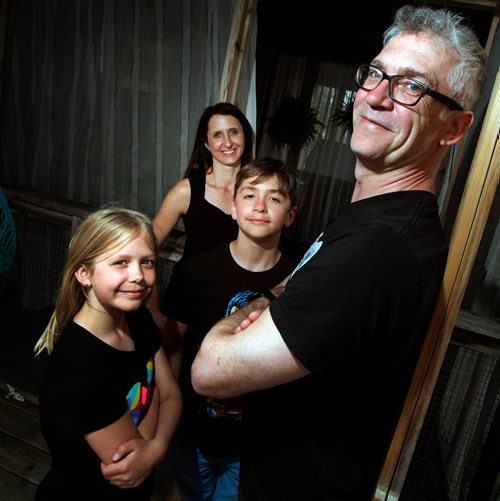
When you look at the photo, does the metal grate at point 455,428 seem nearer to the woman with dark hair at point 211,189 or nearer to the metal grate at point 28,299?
the woman with dark hair at point 211,189

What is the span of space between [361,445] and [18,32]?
3047 millimetres

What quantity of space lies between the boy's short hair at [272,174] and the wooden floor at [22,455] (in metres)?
1.50

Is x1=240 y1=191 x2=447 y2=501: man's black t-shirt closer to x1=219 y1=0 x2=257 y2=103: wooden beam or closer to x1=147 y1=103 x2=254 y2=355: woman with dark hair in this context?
x1=147 y1=103 x2=254 y2=355: woman with dark hair

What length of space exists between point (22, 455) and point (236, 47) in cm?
231

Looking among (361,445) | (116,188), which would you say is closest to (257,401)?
(361,445)

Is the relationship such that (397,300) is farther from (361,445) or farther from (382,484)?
(382,484)

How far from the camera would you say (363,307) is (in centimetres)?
73

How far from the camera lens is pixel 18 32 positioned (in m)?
2.71

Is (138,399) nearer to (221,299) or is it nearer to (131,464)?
(131,464)

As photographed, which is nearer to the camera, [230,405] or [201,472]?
[230,405]

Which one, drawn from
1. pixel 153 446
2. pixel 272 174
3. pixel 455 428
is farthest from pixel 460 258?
pixel 455 428

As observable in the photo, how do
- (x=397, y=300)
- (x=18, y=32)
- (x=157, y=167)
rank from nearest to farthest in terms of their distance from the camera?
(x=397, y=300) < (x=157, y=167) < (x=18, y=32)

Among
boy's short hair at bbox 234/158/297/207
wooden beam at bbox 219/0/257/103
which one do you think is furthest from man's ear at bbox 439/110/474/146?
wooden beam at bbox 219/0/257/103

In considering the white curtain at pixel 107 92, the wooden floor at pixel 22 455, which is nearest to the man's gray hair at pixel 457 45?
the white curtain at pixel 107 92
